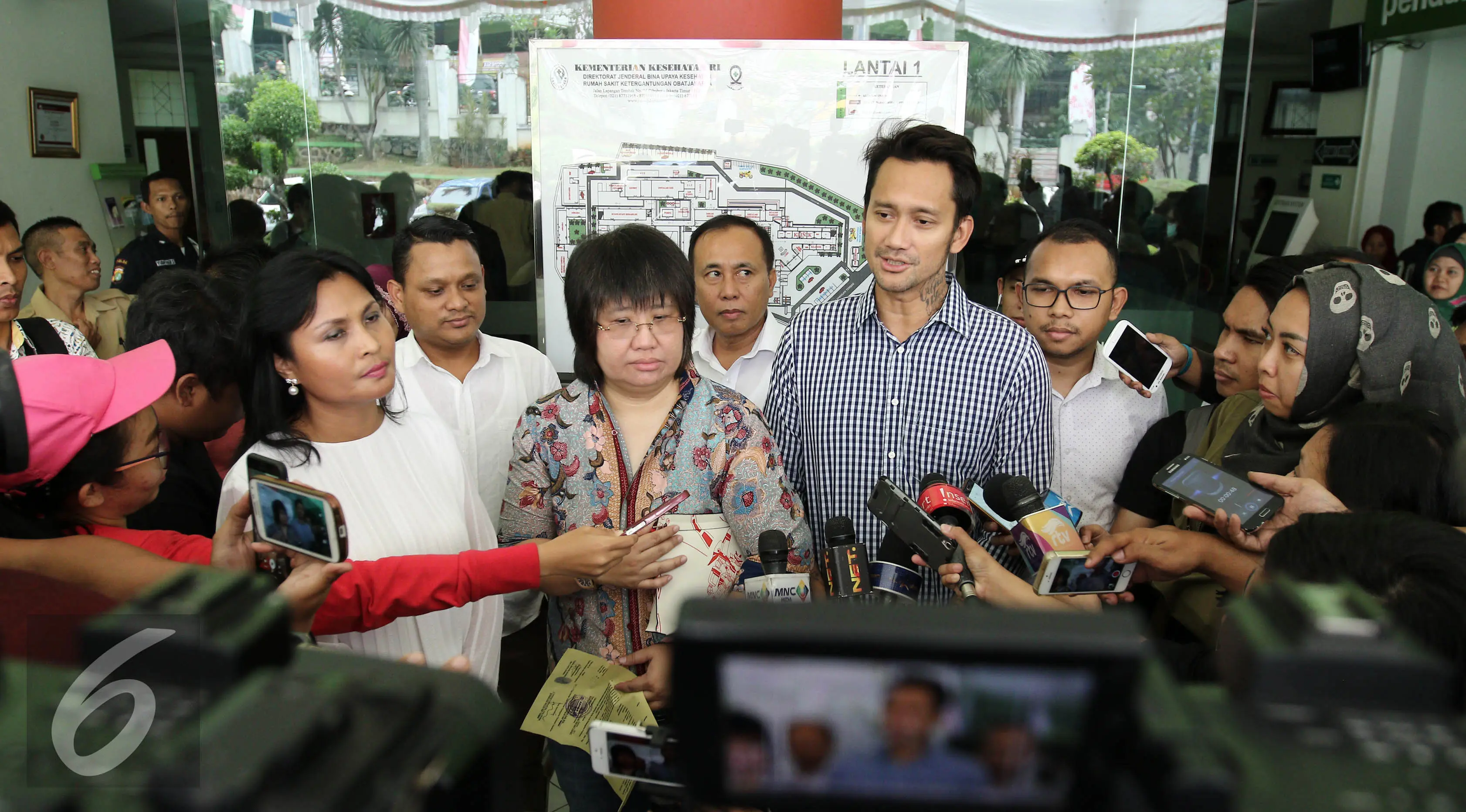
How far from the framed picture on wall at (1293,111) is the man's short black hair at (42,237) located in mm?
7972

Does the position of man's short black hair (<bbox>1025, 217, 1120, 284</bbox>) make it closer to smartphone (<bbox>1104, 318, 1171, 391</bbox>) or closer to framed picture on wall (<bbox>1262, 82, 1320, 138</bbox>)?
smartphone (<bbox>1104, 318, 1171, 391</bbox>)

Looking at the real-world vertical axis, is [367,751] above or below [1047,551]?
above

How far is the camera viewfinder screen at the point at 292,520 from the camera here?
126cm

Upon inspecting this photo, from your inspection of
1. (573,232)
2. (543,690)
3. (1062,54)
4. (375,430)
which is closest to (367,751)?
(543,690)

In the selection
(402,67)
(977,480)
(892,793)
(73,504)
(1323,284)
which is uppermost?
(402,67)

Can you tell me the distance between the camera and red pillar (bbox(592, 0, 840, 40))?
3312 millimetres

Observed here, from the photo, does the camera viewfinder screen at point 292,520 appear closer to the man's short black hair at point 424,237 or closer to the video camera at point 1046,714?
the video camera at point 1046,714

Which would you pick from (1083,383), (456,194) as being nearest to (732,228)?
(1083,383)

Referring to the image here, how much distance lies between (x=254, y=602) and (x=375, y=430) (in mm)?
Result: 1323

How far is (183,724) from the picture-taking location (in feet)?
1.65

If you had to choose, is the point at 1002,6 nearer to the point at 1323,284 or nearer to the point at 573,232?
the point at 573,232

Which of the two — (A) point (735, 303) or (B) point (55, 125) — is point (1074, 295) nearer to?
(A) point (735, 303)

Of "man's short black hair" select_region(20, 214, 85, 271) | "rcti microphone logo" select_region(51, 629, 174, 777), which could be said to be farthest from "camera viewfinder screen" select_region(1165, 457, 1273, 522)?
"man's short black hair" select_region(20, 214, 85, 271)

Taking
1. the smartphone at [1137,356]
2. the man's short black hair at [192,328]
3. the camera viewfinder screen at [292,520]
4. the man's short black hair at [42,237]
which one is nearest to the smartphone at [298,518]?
the camera viewfinder screen at [292,520]
